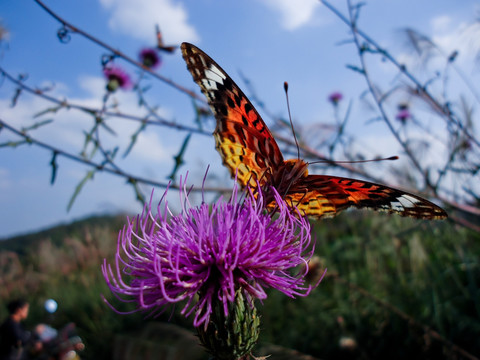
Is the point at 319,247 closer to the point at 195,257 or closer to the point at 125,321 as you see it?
the point at 125,321

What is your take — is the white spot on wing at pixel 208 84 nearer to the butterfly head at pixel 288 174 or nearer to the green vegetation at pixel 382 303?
the butterfly head at pixel 288 174

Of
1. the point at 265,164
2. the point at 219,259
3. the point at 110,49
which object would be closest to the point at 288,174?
the point at 265,164

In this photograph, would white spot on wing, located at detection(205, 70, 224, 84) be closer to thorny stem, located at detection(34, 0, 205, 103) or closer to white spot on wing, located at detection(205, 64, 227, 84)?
white spot on wing, located at detection(205, 64, 227, 84)

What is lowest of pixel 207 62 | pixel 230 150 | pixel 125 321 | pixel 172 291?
pixel 125 321

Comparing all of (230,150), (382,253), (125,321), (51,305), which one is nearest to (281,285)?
(230,150)

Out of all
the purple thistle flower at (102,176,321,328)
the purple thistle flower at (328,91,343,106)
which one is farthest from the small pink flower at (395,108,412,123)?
the purple thistle flower at (102,176,321,328)

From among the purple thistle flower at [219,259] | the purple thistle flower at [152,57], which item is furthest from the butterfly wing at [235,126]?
the purple thistle flower at [152,57]

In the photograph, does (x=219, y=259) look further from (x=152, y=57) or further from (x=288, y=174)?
(x=152, y=57)
